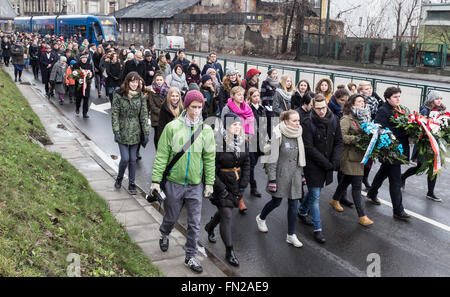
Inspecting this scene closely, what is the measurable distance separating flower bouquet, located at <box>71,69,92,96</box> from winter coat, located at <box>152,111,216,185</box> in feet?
34.0

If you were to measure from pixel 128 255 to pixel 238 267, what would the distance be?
51.5 inches

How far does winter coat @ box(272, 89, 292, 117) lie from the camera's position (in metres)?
9.67

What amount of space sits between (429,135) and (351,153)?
1161mm

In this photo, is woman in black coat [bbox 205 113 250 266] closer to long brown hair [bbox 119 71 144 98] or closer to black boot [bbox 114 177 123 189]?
long brown hair [bbox 119 71 144 98]

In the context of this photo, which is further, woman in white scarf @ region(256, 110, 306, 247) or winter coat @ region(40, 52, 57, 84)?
winter coat @ region(40, 52, 57, 84)

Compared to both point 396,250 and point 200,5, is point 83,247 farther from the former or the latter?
point 200,5

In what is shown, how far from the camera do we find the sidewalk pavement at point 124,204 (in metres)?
5.70

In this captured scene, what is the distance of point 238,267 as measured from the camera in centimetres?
583

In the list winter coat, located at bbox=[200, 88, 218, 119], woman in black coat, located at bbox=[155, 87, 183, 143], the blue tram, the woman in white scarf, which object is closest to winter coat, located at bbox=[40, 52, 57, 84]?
winter coat, located at bbox=[200, 88, 218, 119]

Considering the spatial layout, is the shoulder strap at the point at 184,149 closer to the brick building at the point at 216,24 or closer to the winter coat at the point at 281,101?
the winter coat at the point at 281,101

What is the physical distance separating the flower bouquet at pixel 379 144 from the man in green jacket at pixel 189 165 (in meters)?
2.80

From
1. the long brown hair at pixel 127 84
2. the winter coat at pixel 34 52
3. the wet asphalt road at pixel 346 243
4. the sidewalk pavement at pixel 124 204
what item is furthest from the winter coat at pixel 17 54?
the long brown hair at pixel 127 84

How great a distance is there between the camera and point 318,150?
255 inches

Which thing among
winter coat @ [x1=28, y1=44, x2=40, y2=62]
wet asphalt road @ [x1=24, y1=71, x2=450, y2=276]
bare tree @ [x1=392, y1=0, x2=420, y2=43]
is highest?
bare tree @ [x1=392, y1=0, x2=420, y2=43]
